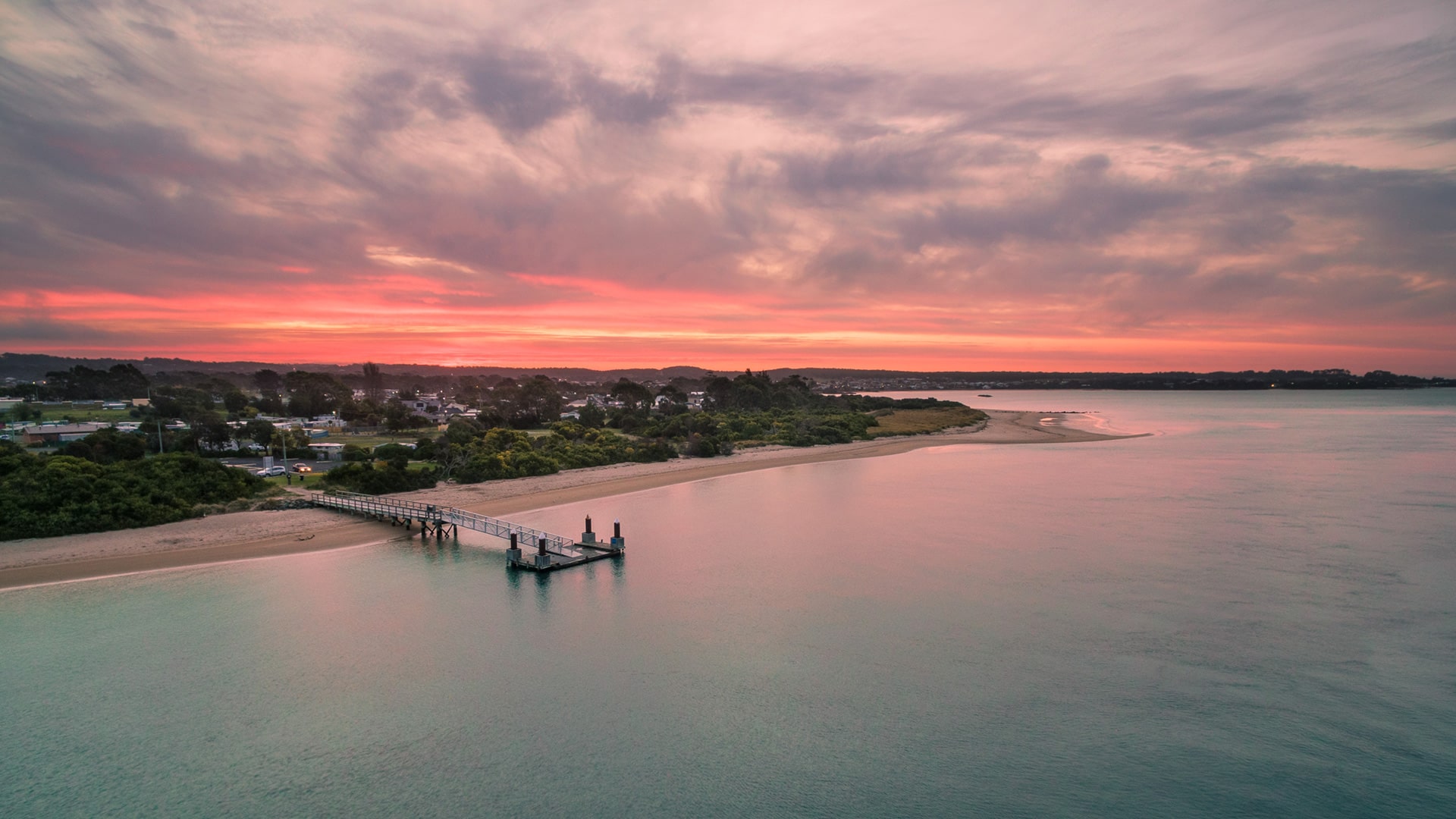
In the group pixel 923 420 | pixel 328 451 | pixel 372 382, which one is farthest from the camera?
pixel 372 382

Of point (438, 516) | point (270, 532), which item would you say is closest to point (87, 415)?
point (270, 532)

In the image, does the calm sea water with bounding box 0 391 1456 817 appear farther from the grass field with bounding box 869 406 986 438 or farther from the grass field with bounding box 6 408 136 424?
the grass field with bounding box 6 408 136 424

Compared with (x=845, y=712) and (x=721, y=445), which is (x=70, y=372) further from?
(x=845, y=712)

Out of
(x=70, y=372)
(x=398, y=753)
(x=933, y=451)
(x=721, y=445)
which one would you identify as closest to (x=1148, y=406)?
(x=933, y=451)

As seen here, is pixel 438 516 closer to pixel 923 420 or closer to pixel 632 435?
pixel 632 435

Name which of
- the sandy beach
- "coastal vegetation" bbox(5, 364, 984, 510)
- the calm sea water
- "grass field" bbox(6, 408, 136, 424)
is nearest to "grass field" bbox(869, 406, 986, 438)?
"coastal vegetation" bbox(5, 364, 984, 510)

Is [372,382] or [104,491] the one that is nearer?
[104,491]

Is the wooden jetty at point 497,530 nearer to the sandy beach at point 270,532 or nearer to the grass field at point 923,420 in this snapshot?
the sandy beach at point 270,532
